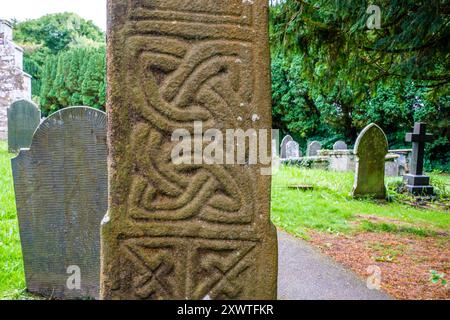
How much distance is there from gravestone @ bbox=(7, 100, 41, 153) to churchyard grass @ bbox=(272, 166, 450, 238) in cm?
674

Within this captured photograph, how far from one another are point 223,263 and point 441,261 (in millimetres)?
3364

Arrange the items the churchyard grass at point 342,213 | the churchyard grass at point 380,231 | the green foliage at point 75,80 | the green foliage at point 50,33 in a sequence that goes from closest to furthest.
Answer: the churchyard grass at point 380,231 → the churchyard grass at point 342,213 → the green foliage at point 75,80 → the green foliage at point 50,33

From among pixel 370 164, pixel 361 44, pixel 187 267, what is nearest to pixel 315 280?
pixel 187 267

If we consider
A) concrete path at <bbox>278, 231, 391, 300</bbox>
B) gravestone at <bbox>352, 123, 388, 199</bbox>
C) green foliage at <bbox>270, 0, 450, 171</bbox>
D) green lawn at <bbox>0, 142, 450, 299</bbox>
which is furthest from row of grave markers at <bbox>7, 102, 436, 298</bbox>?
gravestone at <bbox>352, 123, 388, 199</bbox>

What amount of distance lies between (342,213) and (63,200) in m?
4.56

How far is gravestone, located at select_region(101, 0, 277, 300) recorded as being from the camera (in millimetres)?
1706

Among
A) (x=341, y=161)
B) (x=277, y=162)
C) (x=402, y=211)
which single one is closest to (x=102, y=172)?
(x=402, y=211)

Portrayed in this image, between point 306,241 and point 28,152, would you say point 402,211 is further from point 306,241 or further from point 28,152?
point 28,152

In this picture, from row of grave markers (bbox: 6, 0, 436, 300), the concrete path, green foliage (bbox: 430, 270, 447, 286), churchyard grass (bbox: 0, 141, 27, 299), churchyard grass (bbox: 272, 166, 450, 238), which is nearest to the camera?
row of grave markers (bbox: 6, 0, 436, 300)

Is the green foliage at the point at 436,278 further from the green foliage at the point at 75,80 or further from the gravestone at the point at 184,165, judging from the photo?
the green foliage at the point at 75,80

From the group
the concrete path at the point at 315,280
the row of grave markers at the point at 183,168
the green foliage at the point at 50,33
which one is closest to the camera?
the row of grave markers at the point at 183,168

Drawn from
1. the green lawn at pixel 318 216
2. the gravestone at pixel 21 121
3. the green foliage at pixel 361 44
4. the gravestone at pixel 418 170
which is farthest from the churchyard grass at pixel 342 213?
the gravestone at pixel 21 121

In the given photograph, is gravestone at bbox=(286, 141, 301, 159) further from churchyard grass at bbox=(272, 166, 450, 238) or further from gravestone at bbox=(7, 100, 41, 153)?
gravestone at bbox=(7, 100, 41, 153)

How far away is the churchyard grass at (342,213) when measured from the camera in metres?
5.38
